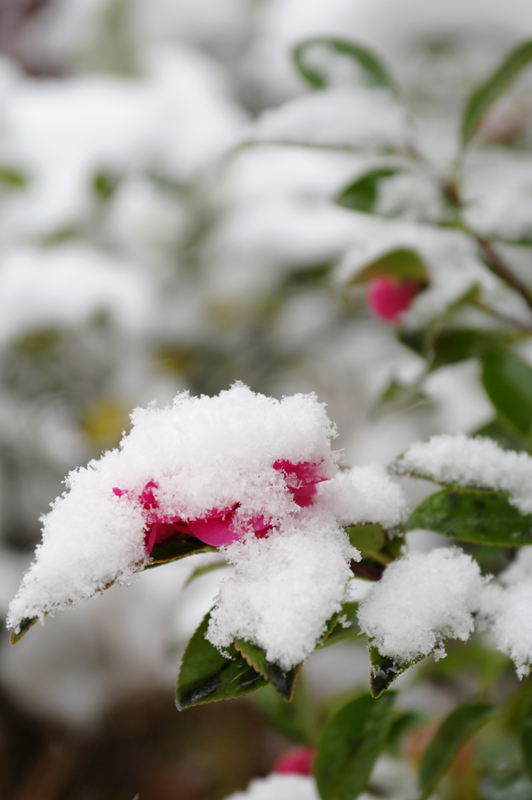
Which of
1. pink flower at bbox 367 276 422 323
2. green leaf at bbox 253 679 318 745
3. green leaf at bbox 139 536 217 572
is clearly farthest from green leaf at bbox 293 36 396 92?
green leaf at bbox 253 679 318 745

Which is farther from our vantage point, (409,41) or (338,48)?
(409,41)

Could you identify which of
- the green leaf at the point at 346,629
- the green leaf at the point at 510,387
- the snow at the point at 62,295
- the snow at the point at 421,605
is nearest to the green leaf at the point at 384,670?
the snow at the point at 421,605

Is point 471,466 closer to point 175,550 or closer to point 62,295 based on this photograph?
point 175,550

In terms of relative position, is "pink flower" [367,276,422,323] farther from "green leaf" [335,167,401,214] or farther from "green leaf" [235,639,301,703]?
"green leaf" [235,639,301,703]

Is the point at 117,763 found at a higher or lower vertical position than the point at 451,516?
lower

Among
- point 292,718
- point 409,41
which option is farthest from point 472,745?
point 409,41

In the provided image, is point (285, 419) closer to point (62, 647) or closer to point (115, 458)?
point (115, 458)
